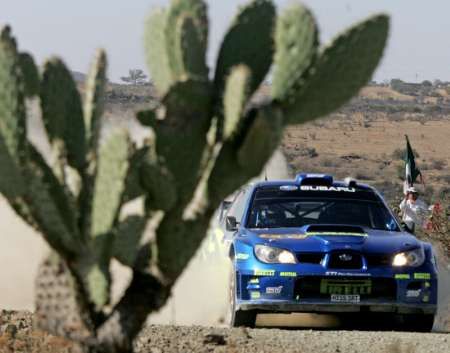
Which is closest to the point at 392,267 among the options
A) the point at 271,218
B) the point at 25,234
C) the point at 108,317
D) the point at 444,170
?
the point at 271,218

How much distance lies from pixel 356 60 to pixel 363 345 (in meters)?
4.84

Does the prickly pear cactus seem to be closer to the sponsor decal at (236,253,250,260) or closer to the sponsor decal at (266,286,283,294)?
the sponsor decal at (266,286,283,294)

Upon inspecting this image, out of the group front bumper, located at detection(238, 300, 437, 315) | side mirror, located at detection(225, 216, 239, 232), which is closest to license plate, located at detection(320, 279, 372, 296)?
front bumper, located at detection(238, 300, 437, 315)

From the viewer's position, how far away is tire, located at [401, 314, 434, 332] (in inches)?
509

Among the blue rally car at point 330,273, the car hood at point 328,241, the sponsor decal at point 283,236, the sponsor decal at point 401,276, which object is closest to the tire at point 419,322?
the blue rally car at point 330,273

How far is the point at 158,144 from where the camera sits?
22.0 feet

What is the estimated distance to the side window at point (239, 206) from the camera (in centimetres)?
1400

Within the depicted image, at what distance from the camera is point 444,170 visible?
62.0m

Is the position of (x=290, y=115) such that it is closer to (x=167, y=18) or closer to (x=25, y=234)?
(x=167, y=18)


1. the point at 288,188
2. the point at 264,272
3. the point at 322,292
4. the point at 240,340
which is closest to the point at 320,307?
the point at 322,292

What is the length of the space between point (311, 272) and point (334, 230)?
69cm

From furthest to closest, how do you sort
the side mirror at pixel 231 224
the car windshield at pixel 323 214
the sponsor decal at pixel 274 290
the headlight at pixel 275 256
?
1. the car windshield at pixel 323 214
2. the side mirror at pixel 231 224
3. the headlight at pixel 275 256
4. the sponsor decal at pixel 274 290

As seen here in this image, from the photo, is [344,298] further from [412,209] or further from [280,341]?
[412,209]

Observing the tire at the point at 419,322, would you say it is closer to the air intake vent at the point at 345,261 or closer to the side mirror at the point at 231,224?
the air intake vent at the point at 345,261
